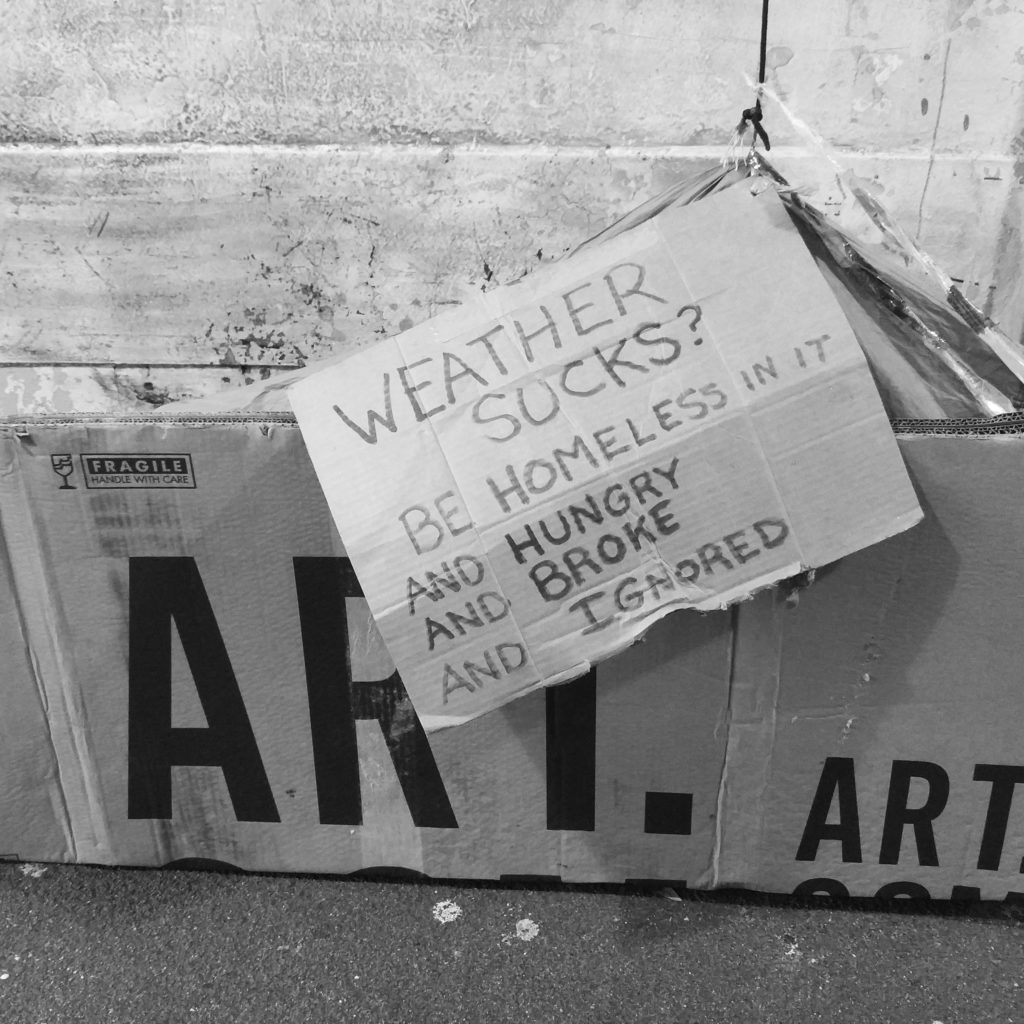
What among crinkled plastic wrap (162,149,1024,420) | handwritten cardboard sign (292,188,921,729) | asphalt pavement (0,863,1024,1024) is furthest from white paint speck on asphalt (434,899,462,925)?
crinkled plastic wrap (162,149,1024,420)

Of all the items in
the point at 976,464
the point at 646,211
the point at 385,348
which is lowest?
the point at 976,464

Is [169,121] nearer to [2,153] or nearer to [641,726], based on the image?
[2,153]

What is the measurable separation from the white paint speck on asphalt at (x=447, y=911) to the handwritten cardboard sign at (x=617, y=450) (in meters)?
0.64

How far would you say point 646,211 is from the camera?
4.77 ft

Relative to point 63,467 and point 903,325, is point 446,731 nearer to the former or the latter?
point 63,467

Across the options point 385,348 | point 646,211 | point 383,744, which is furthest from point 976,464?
point 383,744

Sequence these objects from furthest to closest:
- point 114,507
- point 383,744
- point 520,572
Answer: point 383,744
point 114,507
point 520,572

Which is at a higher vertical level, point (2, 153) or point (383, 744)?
point (2, 153)

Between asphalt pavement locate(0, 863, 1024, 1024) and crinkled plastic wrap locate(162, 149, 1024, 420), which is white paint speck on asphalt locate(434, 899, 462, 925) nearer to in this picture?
asphalt pavement locate(0, 863, 1024, 1024)

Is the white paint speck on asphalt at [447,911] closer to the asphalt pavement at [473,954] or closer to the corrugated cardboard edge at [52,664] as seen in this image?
the asphalt pavement at [473,954]

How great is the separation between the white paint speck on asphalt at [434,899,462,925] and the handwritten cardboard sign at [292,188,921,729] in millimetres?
644

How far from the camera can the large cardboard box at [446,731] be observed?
134cm

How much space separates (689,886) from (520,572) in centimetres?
82

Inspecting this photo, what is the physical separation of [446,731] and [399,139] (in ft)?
5.86
